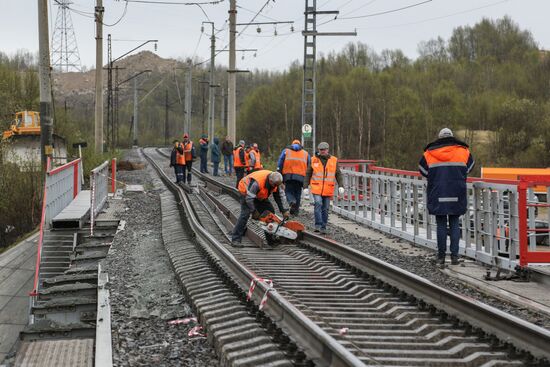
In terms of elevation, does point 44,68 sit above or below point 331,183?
above

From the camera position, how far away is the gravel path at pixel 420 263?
6918 mm

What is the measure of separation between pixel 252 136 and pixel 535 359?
7011 centimetres

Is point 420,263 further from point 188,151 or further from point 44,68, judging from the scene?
point 188,151

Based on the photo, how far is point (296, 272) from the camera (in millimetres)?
8992

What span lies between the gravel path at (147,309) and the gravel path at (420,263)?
3257mm

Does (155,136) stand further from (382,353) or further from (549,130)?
(382,353)

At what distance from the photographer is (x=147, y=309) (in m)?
7.33

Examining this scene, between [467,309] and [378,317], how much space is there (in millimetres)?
880

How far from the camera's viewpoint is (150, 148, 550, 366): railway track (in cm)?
498

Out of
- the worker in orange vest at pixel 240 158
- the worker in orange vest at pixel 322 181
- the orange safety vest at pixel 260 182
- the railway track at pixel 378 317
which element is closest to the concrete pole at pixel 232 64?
the worker in orange vest at pixel 240 158

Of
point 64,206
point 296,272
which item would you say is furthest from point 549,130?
point 296,272

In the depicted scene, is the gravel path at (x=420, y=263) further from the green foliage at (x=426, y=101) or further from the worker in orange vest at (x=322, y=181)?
the green foliage at (x=426, y=101)

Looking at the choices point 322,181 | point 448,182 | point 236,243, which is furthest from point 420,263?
point 322,181

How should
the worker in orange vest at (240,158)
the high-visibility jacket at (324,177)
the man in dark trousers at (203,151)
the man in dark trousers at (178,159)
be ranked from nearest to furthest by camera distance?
the high-visibility jacket at (324,177), the worker in orange vest at (240,158), the man in dark trousers at (178,159), the man in dark trousers at (203,151)
